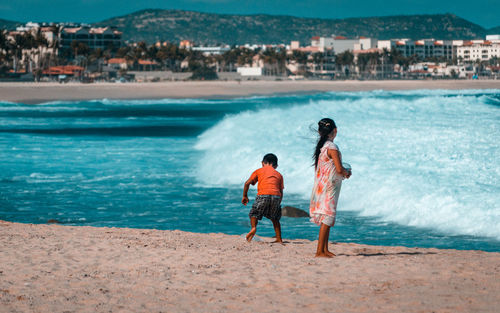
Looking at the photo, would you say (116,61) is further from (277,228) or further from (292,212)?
(277,228)

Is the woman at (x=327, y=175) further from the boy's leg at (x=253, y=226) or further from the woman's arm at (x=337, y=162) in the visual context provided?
the boy's leg at (x=253, y=226)

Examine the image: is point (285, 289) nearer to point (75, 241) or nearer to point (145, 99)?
point (75, 241)

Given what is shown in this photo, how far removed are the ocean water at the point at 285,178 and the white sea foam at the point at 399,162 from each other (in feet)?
0.10

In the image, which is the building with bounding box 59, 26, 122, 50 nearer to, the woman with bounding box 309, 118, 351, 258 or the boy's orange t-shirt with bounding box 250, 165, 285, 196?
the boy's orange t-shirt with bounding box 250, 165, 285, 196

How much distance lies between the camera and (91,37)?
169 meters

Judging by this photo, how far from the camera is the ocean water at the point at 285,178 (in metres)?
11.1

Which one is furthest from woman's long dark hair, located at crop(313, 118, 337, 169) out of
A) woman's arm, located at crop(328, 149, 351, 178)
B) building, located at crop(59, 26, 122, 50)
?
building, located at crop(59, 26, 122, 50)

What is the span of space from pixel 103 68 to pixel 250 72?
3866 centimetres

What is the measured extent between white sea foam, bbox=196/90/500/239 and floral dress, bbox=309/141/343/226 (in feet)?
6.26

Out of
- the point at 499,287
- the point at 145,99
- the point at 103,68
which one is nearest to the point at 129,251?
the point at 499,287

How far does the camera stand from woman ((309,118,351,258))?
7004 millimetres

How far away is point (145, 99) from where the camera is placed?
7831cm

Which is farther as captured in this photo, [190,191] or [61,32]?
[61,32]

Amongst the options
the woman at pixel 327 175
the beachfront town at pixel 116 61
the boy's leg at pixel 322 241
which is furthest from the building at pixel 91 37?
the woman at pixel 327 175
